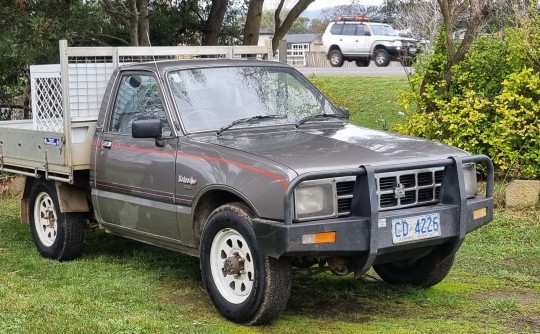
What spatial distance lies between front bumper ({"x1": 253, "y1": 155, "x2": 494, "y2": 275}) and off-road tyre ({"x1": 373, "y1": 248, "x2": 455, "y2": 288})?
0.57 m

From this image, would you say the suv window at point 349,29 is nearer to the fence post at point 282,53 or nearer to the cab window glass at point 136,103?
the fence post at point 282,53

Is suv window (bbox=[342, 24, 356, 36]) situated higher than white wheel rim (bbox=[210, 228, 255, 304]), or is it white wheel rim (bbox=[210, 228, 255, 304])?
suv window (bbox=[342, 24, 356, 36])

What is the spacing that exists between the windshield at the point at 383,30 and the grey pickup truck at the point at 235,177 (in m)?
25.6

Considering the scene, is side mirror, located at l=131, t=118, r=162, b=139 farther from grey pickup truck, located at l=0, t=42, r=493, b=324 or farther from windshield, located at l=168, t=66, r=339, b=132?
windshield, located at l=168, t=66, r=339, b=132

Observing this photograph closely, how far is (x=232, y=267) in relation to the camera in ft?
19.6

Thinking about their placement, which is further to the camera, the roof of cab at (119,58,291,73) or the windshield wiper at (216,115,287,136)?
the roof of cab at (119,58,291,73)

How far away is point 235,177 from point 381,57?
1088 inches

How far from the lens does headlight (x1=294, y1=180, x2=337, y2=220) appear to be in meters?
5.62

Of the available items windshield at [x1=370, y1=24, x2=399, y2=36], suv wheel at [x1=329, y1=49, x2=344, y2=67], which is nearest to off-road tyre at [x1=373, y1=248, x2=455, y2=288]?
windshield at [x1=370, y1=24, x2=399, y2=36]

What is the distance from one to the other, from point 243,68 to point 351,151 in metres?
1.73

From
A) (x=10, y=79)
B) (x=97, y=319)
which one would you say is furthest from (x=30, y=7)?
(x=97, y=319)

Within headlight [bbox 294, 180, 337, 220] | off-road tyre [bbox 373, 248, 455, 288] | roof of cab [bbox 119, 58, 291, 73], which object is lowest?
off-road tyre [bbox 373, 248, 455, 288]

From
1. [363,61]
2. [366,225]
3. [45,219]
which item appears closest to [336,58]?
[363,61]

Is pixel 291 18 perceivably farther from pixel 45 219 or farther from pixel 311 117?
pixel 311 117
